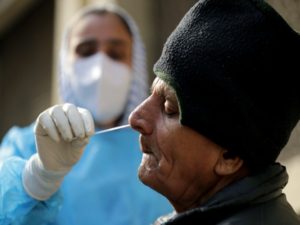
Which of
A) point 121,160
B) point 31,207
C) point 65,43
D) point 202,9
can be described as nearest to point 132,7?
point 65,43

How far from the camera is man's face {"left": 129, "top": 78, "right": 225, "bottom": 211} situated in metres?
2.08

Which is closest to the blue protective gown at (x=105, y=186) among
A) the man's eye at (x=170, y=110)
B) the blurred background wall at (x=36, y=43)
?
the man's eye at (x=170, y=110)

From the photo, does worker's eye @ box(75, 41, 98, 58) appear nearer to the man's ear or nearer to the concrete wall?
→ the man's ear

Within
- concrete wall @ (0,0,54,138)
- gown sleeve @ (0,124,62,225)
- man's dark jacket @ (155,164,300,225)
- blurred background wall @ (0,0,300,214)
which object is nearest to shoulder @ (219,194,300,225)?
man's dark jacket @ (155,164,300,225)

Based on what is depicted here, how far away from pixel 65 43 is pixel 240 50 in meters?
1.86

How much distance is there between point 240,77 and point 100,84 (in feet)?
5.67

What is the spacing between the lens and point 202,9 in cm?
207

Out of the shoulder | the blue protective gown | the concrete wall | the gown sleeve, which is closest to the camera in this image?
the shoulder

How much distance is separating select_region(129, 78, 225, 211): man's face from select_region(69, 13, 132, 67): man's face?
148 cm

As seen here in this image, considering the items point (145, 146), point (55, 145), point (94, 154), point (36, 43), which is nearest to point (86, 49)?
point (94, 154)

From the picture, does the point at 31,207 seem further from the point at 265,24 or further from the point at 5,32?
the point at 5,32

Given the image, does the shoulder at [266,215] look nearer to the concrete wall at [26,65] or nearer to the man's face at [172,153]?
the man's face at [172,153]

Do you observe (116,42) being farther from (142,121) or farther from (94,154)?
(142,121)

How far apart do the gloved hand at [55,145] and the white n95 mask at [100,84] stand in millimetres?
941
